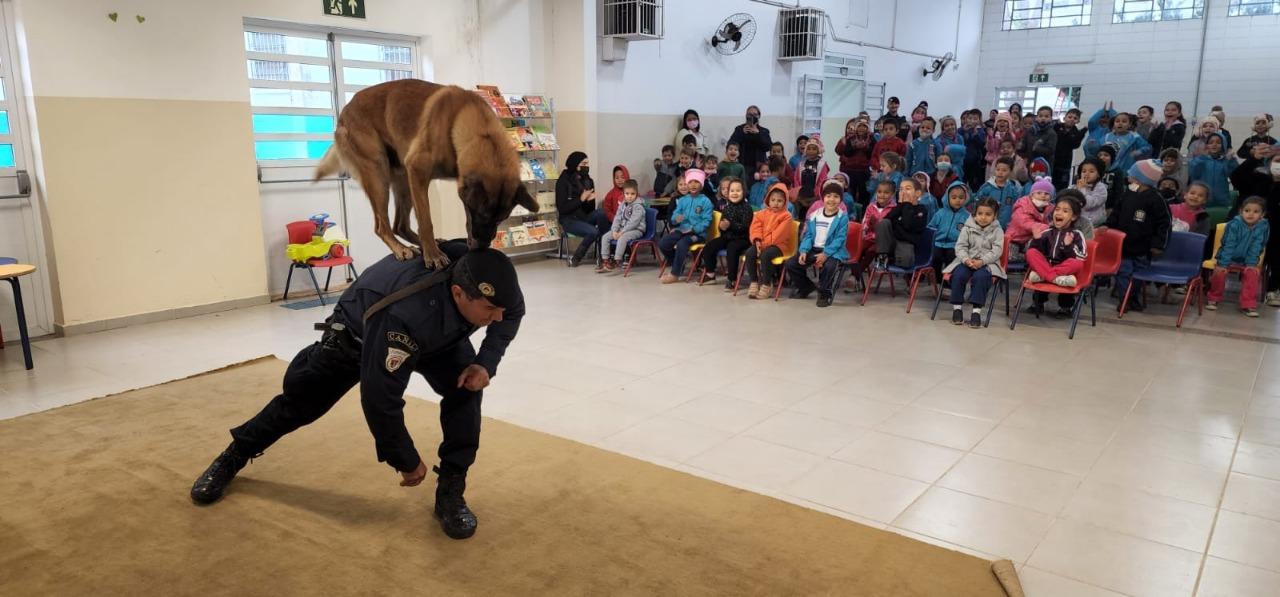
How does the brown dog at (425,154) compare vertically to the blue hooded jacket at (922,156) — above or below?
→ above

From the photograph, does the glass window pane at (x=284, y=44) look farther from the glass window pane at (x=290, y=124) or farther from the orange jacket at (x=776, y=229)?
the orange jacket at (x=776, y=229)

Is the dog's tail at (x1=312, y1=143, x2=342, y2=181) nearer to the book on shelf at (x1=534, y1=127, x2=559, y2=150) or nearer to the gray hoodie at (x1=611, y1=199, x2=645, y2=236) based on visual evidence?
the gray hoodie at (x1=611, y1=199, x2=645, y2=236)

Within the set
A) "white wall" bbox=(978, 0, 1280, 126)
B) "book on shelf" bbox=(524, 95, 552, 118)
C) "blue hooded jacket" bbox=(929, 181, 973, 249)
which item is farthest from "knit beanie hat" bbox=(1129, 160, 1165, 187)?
"white wall" bbox=(978, 0, 1280, 126)

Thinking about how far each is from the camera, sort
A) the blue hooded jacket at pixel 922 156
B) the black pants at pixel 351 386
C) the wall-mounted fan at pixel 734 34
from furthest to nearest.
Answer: the wall-mounted fan at pixel 734 34
the blue hooded jacket at pixel 922 156
the black pants at pixel 351 386

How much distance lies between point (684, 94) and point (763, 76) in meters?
1.66

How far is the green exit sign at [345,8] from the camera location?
6.80m

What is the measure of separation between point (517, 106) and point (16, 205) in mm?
4221

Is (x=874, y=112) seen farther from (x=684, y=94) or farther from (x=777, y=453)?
(x=777, y=453)

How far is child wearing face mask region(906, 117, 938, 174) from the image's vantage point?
9333 millimetres

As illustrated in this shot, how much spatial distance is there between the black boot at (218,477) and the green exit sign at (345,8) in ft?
15.8

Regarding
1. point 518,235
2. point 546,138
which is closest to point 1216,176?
point 546,138

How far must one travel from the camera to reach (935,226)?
22.1ft

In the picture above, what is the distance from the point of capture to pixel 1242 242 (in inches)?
250

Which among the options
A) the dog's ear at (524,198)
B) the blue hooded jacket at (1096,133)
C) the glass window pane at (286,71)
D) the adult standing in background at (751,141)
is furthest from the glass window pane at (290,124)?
the blue hooded jacket at (1096,133)
